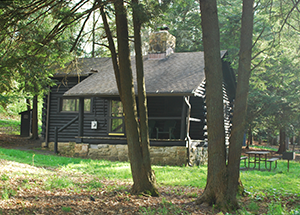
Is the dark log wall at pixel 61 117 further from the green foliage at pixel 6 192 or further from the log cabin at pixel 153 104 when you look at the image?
the green foliage at pixel 6 192

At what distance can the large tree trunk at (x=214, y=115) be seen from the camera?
19.7 feet

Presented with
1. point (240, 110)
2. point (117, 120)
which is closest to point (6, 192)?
point (240, 110)

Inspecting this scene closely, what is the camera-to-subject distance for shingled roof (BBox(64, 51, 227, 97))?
1308cm

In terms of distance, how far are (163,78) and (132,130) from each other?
26.0 feet

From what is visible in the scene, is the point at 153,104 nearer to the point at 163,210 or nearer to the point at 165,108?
the point at 165,108

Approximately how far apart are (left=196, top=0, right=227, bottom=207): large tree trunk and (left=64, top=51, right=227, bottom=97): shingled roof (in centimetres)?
607

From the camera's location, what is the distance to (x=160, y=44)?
1825 centimetres

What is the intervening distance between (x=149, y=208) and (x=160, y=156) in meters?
7.64

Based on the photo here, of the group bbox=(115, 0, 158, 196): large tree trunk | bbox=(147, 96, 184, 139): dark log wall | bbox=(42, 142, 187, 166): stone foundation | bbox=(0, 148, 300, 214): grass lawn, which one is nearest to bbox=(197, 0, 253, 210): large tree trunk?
bbox=(0, 148, 300, 214): grass lawn

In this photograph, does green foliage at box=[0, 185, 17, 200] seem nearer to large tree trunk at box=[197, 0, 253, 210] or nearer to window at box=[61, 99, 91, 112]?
large tree trunk at box=[197, 0, 253, 210]

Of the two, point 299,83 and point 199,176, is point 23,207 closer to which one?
point 199,176

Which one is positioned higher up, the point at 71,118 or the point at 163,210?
the point at 71,118

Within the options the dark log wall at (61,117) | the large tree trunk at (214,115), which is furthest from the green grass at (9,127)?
the large tree trunk at (214,115)

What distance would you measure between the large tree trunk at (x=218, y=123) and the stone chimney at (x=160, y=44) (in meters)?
11.6
